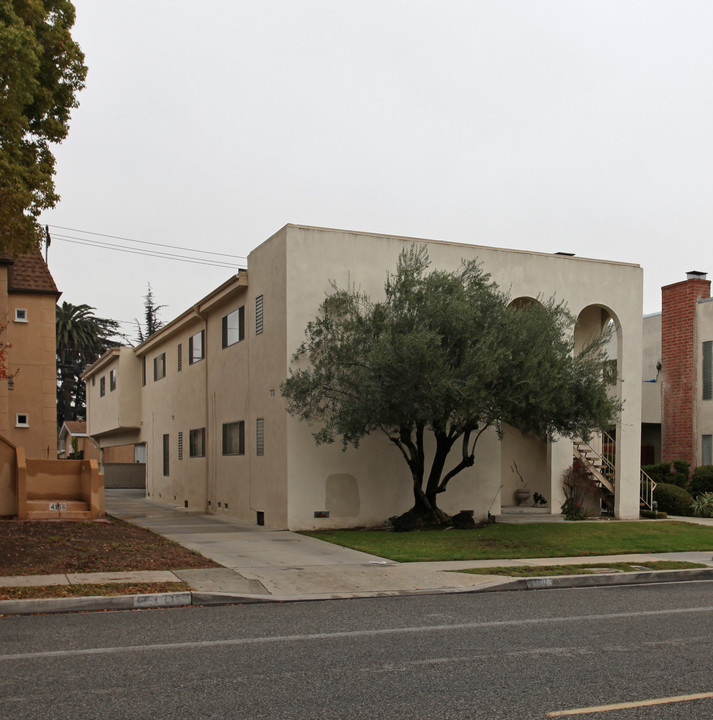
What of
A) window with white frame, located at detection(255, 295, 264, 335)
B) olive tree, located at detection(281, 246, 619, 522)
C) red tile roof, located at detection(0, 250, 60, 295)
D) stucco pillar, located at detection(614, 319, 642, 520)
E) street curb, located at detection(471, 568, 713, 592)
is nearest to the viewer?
A: street curb, located at detection(471, 568, 713, 592)

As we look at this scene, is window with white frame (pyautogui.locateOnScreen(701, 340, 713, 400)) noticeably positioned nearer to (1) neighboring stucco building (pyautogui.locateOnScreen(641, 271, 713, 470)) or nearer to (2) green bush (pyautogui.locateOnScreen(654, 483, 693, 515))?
(1) neighboring stucco building (pyautogui.locateOnScreen(641, 271, 713, 470))

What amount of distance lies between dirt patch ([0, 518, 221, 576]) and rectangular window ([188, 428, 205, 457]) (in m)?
9.59

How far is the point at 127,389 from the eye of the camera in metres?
35.3

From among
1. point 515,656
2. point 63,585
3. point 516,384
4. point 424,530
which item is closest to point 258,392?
point 424,530

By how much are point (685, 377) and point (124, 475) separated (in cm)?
2796

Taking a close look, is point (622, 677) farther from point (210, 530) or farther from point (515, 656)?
Result: point (210, 530)

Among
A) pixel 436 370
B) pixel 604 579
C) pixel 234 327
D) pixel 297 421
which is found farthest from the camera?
pixel 234 327

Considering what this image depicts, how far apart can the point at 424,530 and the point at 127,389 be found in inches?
781

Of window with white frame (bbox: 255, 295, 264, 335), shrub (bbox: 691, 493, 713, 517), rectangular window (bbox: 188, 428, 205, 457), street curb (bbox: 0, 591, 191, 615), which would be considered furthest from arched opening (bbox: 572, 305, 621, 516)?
street curb (bbox: 0, 591, 191, 615)

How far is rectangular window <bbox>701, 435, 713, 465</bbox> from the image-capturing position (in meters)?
27.8

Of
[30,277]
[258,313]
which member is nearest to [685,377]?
[258,313]

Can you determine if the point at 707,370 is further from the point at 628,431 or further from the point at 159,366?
the point at 159,366

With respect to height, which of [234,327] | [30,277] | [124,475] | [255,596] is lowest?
[124,475]

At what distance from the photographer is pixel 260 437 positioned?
21219 mm
